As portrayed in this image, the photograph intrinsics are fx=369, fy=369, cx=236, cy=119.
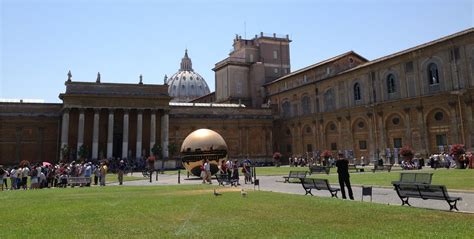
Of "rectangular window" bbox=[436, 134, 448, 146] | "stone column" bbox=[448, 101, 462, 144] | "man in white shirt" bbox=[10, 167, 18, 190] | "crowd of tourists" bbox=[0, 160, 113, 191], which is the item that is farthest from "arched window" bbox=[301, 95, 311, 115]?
"man in white shirt" bbox=[10, 167, 18, 190]

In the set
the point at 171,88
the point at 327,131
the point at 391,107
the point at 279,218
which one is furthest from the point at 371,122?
the point at 171,88

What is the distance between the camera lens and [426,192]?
1112cm

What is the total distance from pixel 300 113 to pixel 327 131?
6.68 m

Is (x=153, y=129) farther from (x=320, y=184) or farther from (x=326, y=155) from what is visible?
(x=320, y=184)

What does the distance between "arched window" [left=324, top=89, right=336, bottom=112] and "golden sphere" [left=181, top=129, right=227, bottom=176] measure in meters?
29.8

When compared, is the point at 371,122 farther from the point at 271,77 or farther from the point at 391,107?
the point at 271,77

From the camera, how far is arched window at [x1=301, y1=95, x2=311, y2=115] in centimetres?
5842

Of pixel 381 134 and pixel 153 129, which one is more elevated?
pixel 153 129

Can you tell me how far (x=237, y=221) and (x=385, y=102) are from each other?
41.4 meters

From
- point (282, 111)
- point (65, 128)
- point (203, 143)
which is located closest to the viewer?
point (203, 143)

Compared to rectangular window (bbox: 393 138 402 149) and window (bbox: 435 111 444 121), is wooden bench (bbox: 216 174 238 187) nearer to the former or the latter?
window (bbox: 435 111 444 121)

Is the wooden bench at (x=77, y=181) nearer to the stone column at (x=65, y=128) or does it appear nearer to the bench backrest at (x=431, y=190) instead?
the bench backrest at (x=431, y=190)

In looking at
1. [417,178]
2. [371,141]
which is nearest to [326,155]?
[371,141]

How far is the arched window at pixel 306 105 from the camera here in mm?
58422
